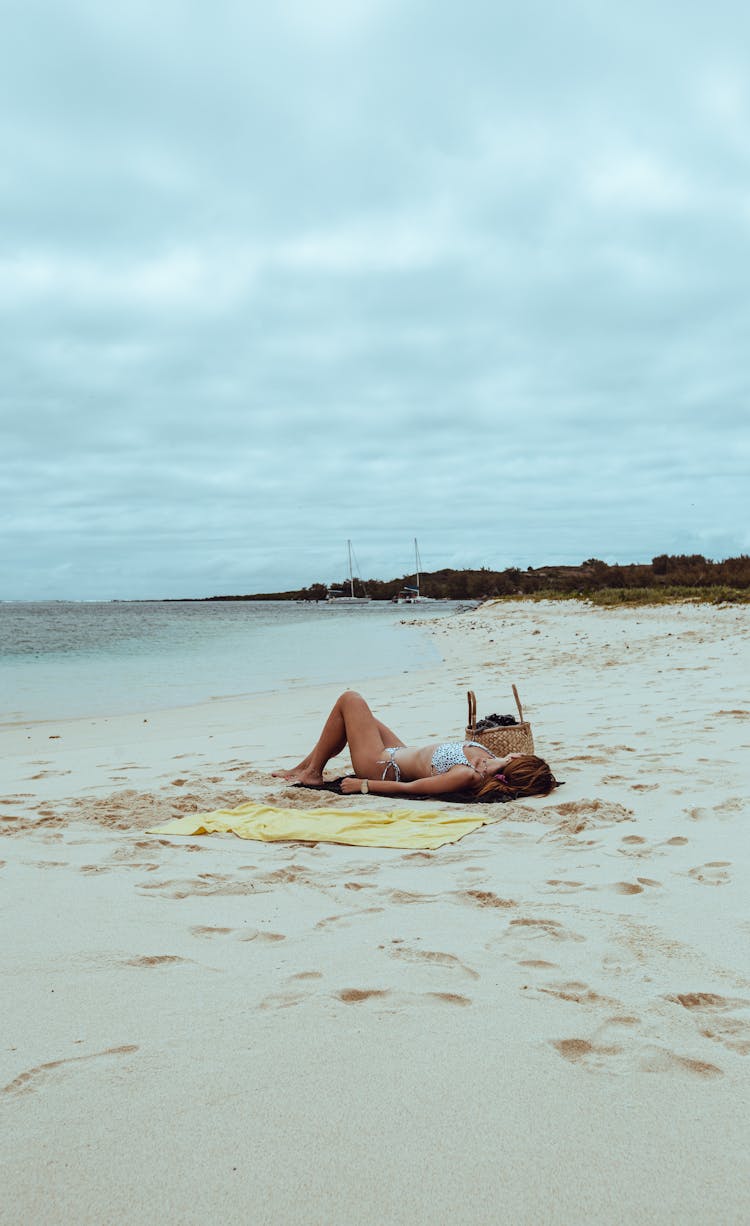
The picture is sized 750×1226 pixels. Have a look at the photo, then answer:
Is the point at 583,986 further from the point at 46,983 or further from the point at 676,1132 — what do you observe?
the point at 46,983

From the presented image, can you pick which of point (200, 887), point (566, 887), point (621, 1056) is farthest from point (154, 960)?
point (566, 887)

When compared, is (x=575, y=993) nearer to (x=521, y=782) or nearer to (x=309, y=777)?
(x=521, y=782)

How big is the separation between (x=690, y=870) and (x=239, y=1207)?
2.57 meters

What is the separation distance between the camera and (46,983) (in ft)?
8.55

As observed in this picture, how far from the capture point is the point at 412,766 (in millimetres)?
5840

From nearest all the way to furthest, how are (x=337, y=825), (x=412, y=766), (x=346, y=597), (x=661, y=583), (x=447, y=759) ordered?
(x=337, y=825)
(x=447, y=759)
(x=412, y=766)
(x=661, y=583)
(x=346, y=597)

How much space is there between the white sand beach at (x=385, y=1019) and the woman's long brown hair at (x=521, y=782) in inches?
8.7

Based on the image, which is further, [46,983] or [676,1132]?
[46,983]

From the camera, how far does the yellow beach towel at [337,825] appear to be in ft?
14.7

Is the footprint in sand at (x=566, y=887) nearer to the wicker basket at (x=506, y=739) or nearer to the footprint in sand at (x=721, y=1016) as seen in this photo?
the footprint in sand at (x=721, y=1016)

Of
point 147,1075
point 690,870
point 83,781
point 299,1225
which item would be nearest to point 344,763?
point 83,781

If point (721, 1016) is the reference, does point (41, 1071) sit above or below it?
above

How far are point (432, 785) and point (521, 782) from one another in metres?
0.61

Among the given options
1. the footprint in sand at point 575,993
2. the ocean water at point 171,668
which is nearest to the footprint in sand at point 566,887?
the footprint in sand at point 575,993
